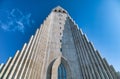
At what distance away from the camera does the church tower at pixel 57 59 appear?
1800 cm

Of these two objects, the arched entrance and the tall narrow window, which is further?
the tall narrow window

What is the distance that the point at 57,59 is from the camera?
22312 mm

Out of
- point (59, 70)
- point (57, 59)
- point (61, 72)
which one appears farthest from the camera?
point (57, 59)

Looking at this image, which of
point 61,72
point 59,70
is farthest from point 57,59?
point 61,72

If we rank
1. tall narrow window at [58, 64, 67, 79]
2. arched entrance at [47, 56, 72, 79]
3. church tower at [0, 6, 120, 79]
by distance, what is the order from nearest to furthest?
church tower at [0, 6, 120, 79] < arched entrance at [47, 56, 72, 79] < tall narrow window at [58, 64, 67, 79]

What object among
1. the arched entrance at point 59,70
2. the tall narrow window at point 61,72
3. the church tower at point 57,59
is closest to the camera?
the church tower at point 57,59

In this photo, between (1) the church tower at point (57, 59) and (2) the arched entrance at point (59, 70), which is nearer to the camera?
(1) the church tower at point (57, 59)

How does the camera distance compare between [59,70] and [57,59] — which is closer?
[59,70]

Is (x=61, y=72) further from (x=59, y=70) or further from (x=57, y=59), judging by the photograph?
(x=57, y=59)

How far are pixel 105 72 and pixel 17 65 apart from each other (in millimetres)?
9551

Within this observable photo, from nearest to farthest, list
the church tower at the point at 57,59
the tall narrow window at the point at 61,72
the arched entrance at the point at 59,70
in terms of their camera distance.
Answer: the church tower at the point at 57,59 → the arched entrance at the point at 59,70 → the tall narrow window at the point at 61,72

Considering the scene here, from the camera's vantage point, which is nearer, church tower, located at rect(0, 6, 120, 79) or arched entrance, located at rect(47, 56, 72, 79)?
church tower, located at rect(0, 6, 120, 79)

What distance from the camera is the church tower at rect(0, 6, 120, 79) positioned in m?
18.0

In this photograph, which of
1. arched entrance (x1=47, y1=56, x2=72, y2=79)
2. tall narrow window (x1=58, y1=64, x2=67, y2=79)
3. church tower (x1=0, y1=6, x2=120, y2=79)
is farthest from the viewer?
tall narrow window (x1=58, y1=64, x2=67, y2=79)
